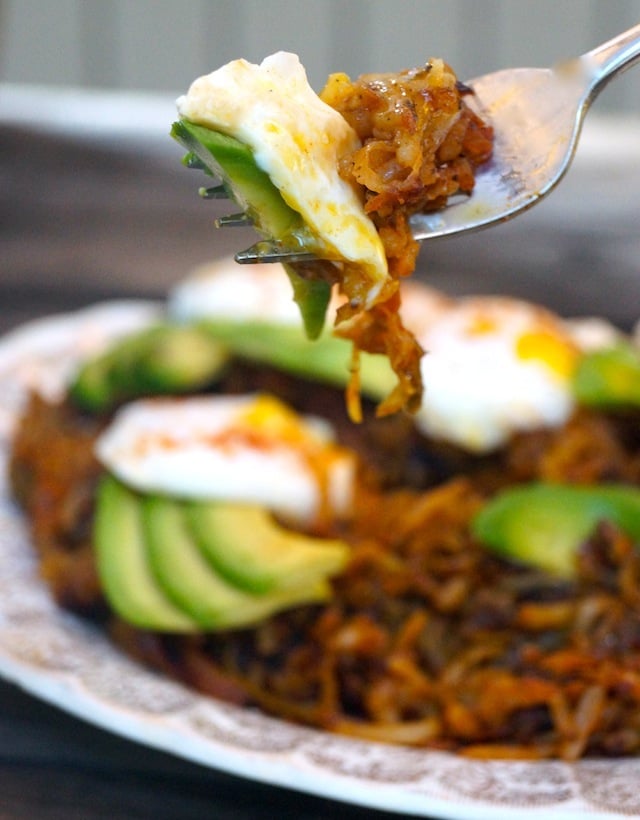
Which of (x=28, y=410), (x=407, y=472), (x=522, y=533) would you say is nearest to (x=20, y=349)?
(x=28, y=410)

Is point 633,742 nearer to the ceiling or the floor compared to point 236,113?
nearer to the floor

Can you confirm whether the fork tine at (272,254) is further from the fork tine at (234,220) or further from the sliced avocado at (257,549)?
the sliced avocado at (257,549)

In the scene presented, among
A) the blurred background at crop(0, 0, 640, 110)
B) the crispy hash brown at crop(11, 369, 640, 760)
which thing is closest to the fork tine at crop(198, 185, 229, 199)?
Answer: the crispy hash brown at crop(11, 369, 640, 760)

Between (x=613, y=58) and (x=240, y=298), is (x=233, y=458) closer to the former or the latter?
(x=240, y=298)

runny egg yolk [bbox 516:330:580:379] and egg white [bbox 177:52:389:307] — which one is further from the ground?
egg white [bbox 177:52:389:307]

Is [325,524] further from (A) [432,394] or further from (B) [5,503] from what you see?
(B) [5,503]

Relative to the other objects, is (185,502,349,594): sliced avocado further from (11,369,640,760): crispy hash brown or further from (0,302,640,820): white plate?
(0,302,640,820): white plate

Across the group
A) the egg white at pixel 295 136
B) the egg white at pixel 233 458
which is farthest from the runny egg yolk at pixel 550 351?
the egg white at pixel 295 136
